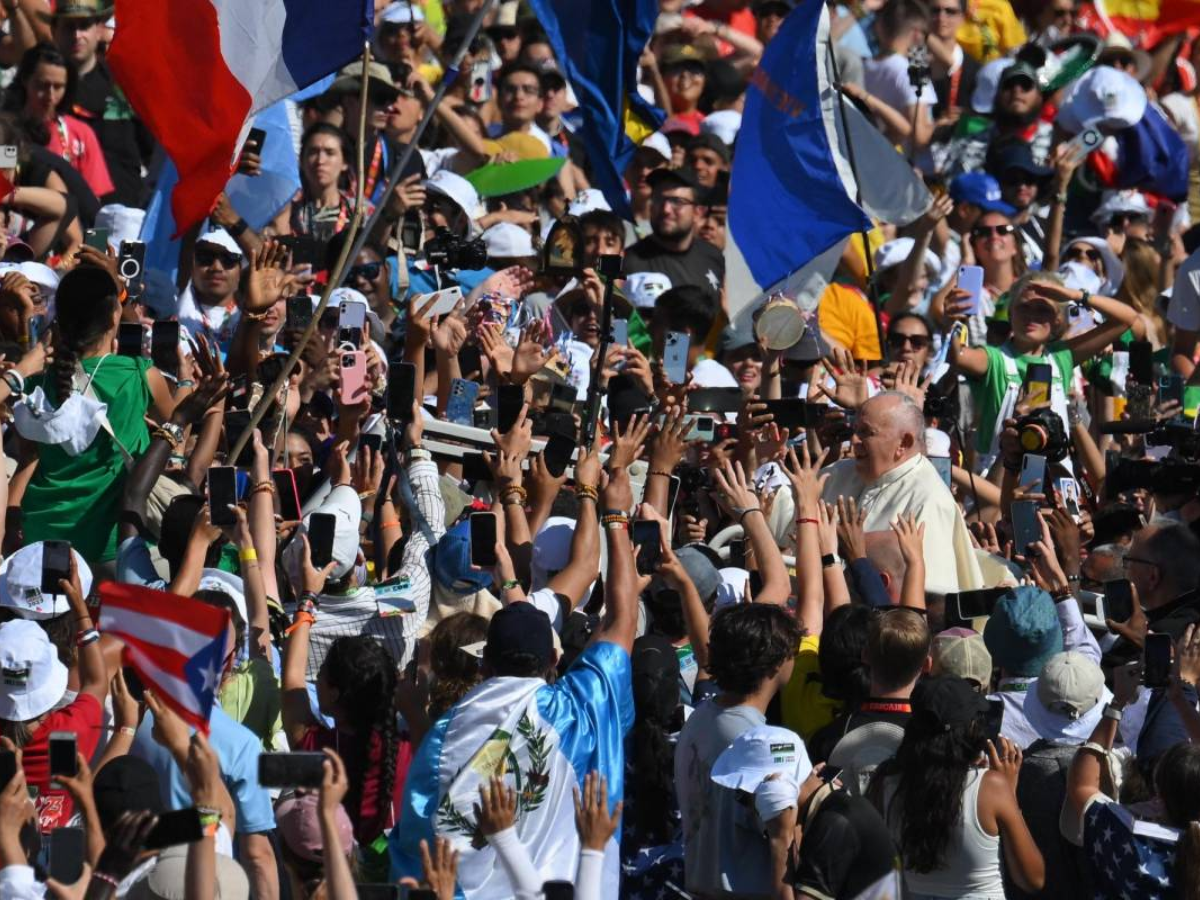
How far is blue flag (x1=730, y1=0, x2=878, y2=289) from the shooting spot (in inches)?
406

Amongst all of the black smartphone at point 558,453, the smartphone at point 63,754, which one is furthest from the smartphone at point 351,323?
the smartphone at point 63,754

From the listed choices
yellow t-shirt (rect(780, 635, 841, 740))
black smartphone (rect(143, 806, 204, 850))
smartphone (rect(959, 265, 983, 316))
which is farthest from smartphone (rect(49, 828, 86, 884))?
smartphone (rect(959, 265, 983, 316))

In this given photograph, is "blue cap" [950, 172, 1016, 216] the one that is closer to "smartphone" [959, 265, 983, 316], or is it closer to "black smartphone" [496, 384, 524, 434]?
"smartphone" [959, 265, 983, 316]

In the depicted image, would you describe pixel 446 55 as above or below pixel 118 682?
above

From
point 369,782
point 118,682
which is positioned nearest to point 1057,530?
point 369,782

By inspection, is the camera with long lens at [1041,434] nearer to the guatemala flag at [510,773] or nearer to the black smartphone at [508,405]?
the black smartphone at [508,405]

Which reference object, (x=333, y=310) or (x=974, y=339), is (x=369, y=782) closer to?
(x=333, y=310)

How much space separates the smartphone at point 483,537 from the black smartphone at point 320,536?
45 cm

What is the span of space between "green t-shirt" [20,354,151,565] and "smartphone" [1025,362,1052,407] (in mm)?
3810

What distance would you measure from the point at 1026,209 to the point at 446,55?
3.72 meters

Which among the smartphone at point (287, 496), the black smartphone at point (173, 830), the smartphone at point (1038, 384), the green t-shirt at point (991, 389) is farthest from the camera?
the green t-shirt at point (991, 389)

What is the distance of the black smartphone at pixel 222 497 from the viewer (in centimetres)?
705

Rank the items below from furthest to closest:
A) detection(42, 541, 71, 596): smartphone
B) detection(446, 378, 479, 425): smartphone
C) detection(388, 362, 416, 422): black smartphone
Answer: detection(446, 378, 479, 425): smartphone < detection(388, 362, 416, 422): black smartphone < detection(42, 541, 71, 596): smartphone

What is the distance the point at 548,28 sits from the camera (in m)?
10.6
